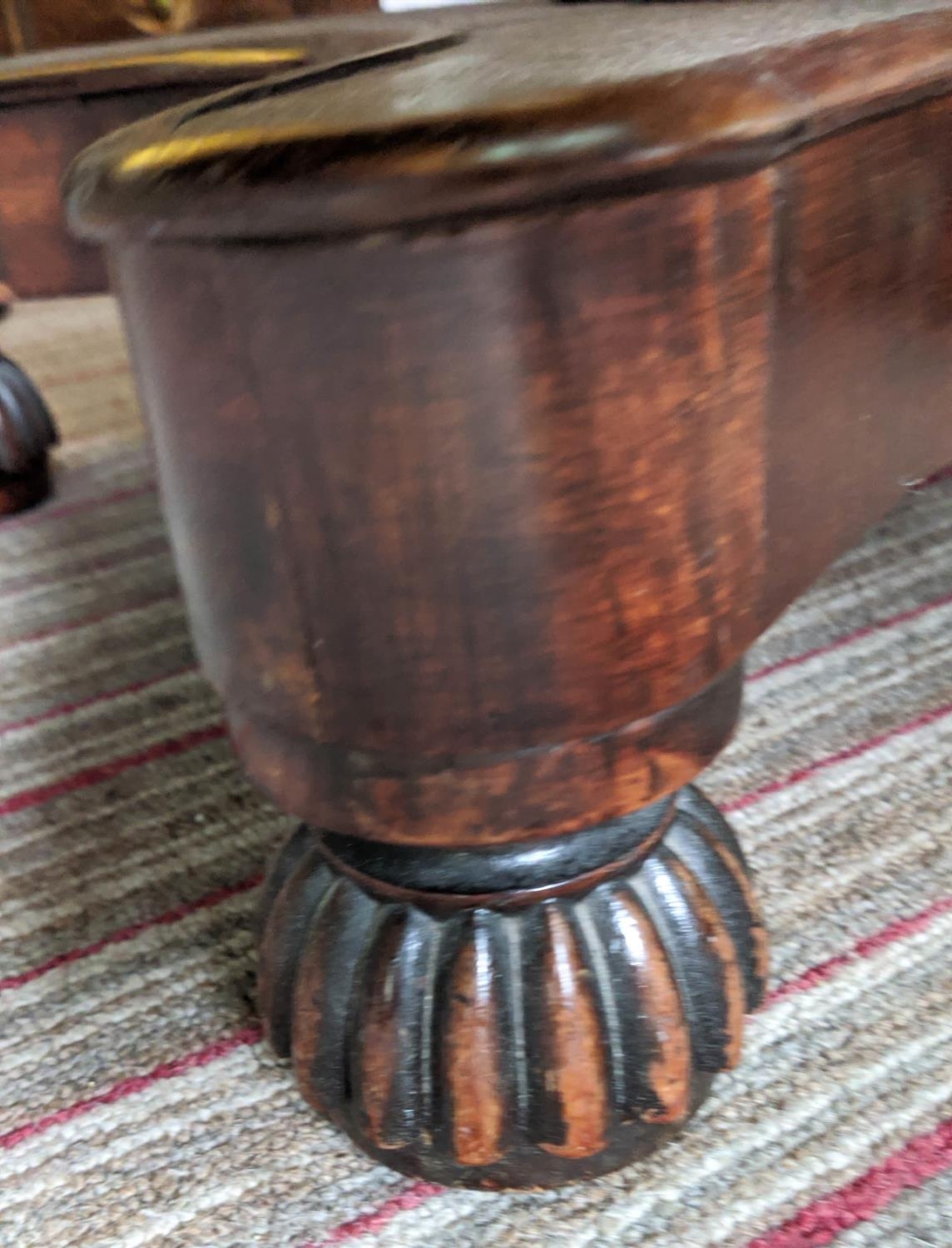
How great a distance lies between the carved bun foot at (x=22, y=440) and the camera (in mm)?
1272

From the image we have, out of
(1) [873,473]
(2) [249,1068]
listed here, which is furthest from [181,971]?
(1) [873,473]

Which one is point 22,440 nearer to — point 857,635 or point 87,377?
point 87,377

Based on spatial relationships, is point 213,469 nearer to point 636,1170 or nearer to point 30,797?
point 636,1170

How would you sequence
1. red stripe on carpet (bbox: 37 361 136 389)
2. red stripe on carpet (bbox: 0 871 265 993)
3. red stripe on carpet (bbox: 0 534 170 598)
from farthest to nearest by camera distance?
red stripe on carpet (bbox: 37 361 136 389) → red stripe on carpet (bbox: 0 534 170 598) → red stripe on carpet (bbox: 0 871 265 993)

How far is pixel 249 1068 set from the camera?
0.61 m

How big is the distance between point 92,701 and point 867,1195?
737 mm

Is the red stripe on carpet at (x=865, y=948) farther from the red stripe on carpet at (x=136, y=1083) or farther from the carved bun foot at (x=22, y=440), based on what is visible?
the carved bun foot at (x=22, y=440)

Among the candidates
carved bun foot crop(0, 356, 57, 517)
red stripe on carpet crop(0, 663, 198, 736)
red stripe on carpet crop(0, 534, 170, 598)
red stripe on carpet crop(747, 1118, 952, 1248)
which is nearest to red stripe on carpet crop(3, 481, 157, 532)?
carved bun foot crop(0, 356, 57, 517)

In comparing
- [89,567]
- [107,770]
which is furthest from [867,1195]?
[89,567]

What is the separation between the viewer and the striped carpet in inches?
20.8

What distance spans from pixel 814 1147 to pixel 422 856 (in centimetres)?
26

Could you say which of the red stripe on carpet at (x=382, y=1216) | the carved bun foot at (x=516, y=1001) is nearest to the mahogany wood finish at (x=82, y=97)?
the carved bun foot at (x=516, y=1001)

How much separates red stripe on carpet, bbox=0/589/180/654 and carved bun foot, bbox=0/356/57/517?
1.00 feet

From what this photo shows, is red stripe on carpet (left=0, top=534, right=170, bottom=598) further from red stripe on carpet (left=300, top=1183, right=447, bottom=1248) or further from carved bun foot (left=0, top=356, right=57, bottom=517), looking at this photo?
red stripe on carpet (left=300, top=1183, right=447, bottom=1248)
